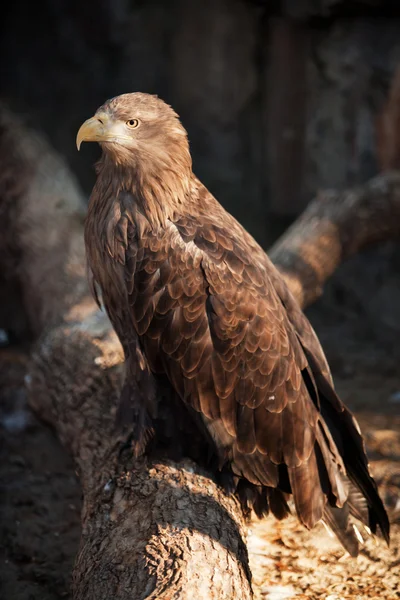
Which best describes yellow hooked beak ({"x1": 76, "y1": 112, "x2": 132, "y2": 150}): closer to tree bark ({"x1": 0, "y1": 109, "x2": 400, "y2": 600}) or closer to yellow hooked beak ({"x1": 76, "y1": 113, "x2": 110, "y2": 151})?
yellow hooked beak ({"x1": 76, "y1": 113, "x2": 110, "y2": 151})

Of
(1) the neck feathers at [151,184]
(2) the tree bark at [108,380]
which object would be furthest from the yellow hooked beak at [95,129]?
(2) the tree bark at [108,380]

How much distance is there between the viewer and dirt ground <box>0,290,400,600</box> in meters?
3.33

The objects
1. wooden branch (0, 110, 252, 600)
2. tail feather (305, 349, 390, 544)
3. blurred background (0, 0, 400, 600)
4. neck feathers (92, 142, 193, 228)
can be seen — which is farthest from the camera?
blurred background (0, 0, 400, 600)

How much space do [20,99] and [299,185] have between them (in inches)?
99.7

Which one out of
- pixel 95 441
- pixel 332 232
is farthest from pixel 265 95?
pixel 95 441

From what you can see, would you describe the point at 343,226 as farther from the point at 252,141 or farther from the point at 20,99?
the point at 20,99

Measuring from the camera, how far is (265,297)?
3.10m

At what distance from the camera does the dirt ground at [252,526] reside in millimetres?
3328

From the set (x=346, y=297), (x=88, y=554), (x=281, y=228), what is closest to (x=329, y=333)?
(x=346, y=297)

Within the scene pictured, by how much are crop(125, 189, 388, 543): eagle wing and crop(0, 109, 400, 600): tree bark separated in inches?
10.0

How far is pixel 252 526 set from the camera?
11.9 ft

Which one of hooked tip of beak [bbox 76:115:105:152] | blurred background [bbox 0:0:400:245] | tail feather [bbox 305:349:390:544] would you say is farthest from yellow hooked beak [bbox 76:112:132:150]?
blurred background [bbox 0:0:400:245]

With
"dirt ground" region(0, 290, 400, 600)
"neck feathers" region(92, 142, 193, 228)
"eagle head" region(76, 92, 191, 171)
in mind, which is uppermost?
"eagle head" region(76, 92, 191, 171)

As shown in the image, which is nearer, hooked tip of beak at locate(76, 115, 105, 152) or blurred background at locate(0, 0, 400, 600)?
hooked tip of beak at locate(76, 115, 105, 152)
